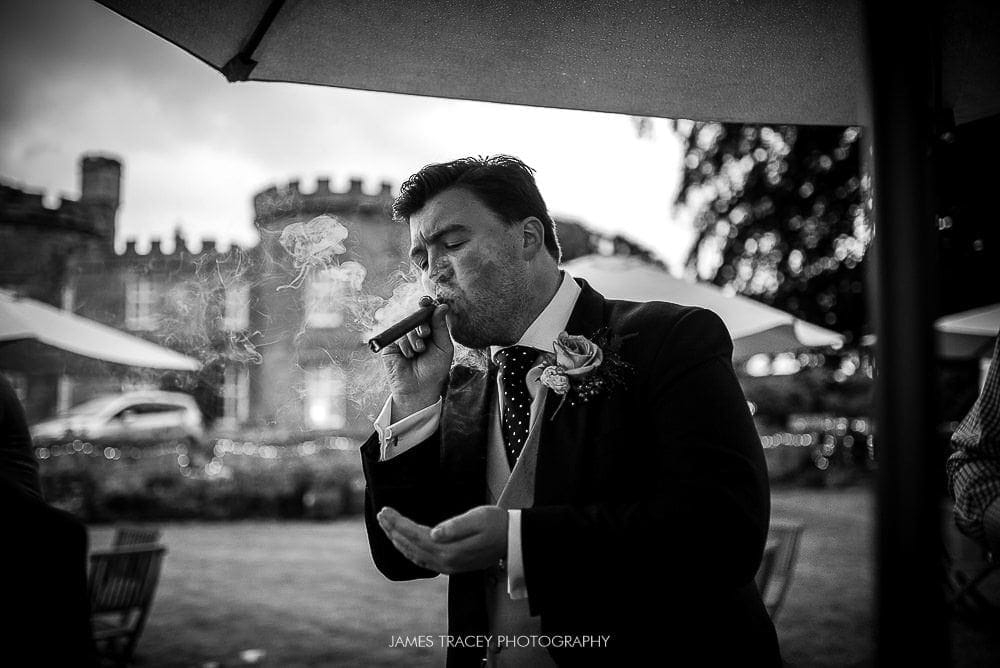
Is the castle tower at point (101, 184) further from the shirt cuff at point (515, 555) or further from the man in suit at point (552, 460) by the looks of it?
the shirt cuff at point (515, 555)

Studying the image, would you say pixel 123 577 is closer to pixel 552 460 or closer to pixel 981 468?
pixel 552 460

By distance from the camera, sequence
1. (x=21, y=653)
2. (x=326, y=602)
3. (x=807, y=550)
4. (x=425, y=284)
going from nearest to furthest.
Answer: (x=21, y=653) → (x=425, y=284) → (x=326, y=602) → (x=807, y=550)

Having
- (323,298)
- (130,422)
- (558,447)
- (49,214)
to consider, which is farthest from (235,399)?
(558,447)

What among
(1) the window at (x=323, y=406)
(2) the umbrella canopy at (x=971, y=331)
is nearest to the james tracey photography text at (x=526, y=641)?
(2) the umbrella canopy at (x=971, y=331)

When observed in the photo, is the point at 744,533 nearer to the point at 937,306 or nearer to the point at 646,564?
the point at 646,564

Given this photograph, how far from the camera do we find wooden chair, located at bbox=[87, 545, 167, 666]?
5230 mm

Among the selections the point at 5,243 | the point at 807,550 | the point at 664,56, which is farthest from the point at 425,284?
the point at 5,243

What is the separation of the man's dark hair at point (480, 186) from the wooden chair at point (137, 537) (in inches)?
199

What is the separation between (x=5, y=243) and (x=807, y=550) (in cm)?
2614

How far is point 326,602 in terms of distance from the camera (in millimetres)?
7898

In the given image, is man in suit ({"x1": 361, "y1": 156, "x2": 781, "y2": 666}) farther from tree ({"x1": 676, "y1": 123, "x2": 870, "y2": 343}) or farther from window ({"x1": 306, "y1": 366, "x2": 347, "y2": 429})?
window ({"x1": 306, "y1": 366, "x2": 347, "y2": 429})

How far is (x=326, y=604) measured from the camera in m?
7.82

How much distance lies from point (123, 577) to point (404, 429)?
4.41 metres

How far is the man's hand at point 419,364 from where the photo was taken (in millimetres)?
Result: 2010
